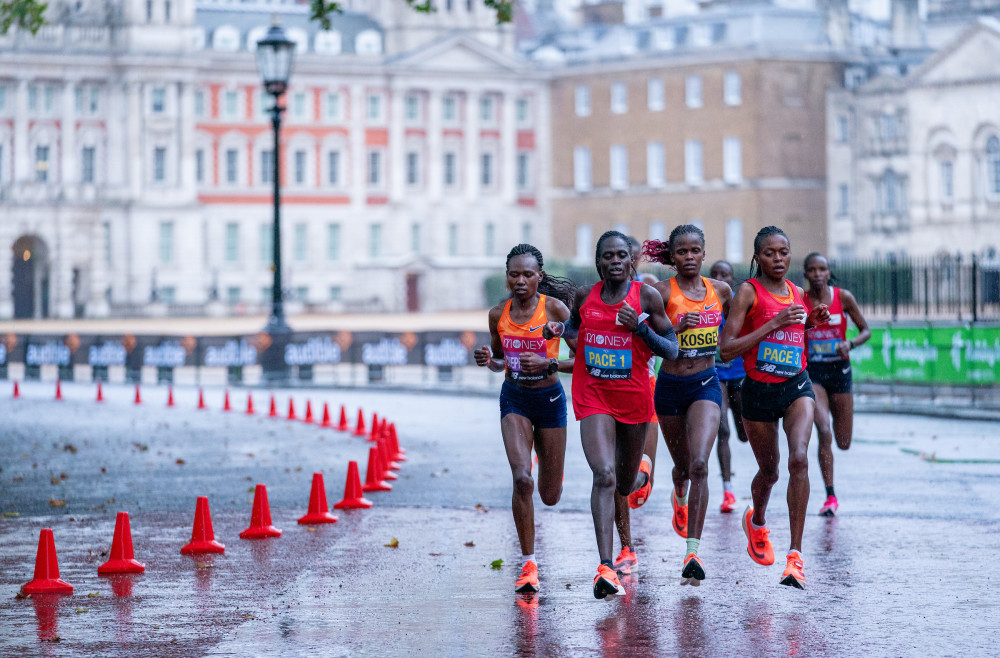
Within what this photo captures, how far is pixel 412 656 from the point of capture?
787cm

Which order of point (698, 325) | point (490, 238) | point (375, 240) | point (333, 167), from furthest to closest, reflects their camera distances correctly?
point (490, 238), point (375, 240), point (333, 167), point (698, 325)

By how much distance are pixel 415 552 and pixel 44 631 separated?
10.7ft

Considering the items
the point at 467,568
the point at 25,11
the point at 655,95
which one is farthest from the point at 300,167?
the point at 467,568

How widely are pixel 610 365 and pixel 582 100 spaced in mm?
81877

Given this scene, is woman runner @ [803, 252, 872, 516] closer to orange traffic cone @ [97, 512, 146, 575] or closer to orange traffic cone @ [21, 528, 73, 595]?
orange traffic cone @ [97, 512, 146, 575]

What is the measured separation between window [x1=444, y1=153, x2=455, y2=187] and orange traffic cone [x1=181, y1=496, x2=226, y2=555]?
8196cm

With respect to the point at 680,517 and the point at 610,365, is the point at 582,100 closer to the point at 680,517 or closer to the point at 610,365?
the point at 680,517

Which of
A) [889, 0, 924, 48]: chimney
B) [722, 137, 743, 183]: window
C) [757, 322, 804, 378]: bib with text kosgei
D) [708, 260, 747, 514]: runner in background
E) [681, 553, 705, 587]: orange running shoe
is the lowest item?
[681, 553, 705, 587]: orange running shoe

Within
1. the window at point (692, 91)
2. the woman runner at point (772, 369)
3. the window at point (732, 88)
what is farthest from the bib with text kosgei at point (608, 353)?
the window at point (692, 91)

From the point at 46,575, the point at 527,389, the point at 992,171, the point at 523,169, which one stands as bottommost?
the point at 46,575

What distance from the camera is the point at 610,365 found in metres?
9.42

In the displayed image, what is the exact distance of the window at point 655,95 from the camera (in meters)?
86.7

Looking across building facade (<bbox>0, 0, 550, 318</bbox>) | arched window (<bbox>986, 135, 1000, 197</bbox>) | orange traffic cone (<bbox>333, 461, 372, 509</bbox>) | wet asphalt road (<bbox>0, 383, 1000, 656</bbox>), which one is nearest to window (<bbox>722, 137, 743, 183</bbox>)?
building facade (<bbox>0, 0, 550, 318</bbox>)

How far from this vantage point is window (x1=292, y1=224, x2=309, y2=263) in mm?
89312
